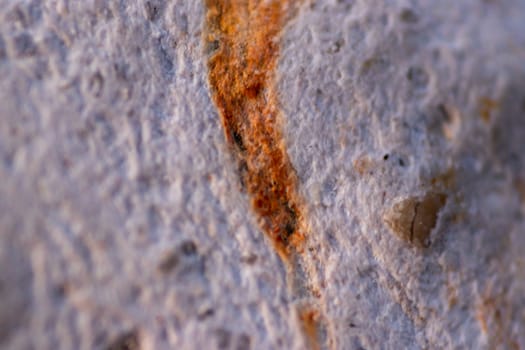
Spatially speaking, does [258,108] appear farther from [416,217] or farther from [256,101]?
[416,217]

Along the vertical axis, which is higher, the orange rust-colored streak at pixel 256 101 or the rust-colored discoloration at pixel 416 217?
the orange rust-colored streak at pixel 256 101

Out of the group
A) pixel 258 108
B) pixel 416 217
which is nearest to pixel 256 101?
pixel 258 108

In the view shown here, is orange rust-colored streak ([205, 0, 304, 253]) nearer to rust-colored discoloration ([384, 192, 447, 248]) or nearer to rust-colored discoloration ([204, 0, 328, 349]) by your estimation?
rust-colored discoloration ([204, 0, 328, 349])

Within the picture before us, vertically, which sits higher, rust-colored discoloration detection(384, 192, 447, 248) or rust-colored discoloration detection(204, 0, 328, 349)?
rust-colored discoloration detection(204, 0, 328, 349)

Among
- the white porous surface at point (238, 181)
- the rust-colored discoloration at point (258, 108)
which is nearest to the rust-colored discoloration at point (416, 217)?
the white porous surface at point (238, 181)

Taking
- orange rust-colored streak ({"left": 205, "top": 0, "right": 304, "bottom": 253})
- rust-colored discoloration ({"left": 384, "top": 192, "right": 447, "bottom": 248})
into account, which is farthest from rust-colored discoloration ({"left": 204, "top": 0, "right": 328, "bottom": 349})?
rust-colored discoloration ({"left": 384, "top": 192, "right": 447, "bottom": 248})

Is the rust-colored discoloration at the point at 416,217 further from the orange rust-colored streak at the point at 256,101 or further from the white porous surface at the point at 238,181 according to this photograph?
the orange rust-colored streak at the point at 256,101
